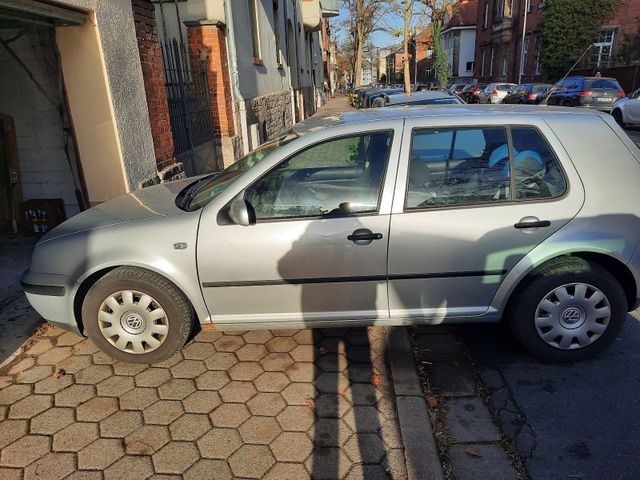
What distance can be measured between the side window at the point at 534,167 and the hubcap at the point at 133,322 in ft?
8.18

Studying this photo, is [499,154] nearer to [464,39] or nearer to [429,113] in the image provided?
[429,113]

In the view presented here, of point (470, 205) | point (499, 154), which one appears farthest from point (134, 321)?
point (499, 154)

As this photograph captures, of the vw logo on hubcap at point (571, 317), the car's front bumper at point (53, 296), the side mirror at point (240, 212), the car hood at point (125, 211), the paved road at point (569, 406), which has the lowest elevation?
the paved road at point (569, 406)

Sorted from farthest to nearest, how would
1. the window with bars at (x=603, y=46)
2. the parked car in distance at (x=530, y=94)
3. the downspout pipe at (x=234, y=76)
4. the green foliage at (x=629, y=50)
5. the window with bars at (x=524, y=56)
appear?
1. the window with bars at (x=524, y=56)
2. the window with bars at (x=603, y=46)
3. the green foliage at (x=629, y=50)
4. the parked car in distance at (x=530, y=94)
5. the downspout pipe at (x=234, y=76)

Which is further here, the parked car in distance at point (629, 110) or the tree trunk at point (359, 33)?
the tree trunk at point (359, 33)

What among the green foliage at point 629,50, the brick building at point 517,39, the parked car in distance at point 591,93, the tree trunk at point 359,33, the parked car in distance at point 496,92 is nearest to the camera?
the parked car in distance at point 591,93

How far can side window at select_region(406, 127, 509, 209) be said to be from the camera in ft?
9.86

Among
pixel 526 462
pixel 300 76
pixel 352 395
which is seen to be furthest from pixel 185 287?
pixel 300 76

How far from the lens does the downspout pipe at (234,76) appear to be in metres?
9.28

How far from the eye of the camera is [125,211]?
3371 millimetres

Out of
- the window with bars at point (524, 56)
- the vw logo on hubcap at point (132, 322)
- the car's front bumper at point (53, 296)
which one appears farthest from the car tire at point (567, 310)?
the window with bars at point (524, 56)

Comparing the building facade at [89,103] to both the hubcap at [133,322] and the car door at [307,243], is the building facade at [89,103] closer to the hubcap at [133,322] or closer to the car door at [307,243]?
the hubcap at [133,322]

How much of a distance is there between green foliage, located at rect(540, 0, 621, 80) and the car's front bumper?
34.1 metres

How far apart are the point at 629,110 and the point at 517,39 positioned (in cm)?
2859
